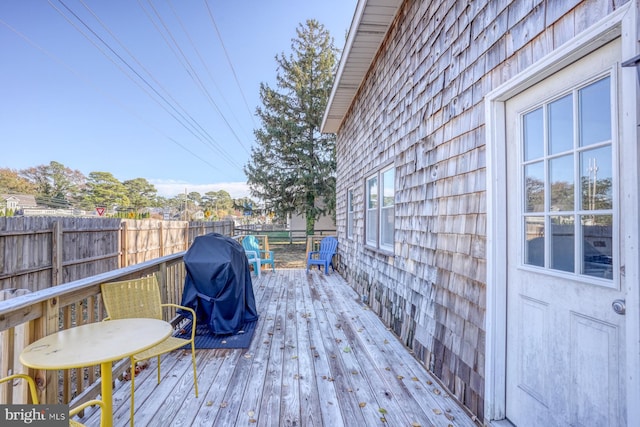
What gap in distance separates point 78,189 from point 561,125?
4847 centimetres

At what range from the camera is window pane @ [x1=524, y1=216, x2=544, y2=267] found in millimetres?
1632

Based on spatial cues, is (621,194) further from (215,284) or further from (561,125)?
(215,284)

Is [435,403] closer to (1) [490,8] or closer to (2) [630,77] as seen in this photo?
(2) [630,77]

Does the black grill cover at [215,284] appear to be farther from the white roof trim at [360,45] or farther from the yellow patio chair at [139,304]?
the white roof trim at [360,45]

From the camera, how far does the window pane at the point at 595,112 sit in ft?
4.17

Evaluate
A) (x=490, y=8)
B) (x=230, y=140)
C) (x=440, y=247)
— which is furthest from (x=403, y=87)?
(x=230, y=140)

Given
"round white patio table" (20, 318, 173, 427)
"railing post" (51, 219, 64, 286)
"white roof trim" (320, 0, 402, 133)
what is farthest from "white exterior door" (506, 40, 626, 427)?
"railing post" (51, 219, 64, 286)

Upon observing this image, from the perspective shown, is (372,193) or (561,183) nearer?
(561,183)

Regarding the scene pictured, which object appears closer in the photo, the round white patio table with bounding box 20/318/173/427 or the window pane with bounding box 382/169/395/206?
the round white patio table with bounding box 20/318/173/427

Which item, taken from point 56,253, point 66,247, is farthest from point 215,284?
point 66,247

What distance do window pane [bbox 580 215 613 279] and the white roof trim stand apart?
319 centimetres

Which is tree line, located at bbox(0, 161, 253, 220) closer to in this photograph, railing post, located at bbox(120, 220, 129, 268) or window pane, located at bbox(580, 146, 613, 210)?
railing post, located at bbox(120, 220, 129, 268)

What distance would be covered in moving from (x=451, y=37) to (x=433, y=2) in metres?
0.58

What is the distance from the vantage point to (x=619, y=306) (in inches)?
46.2
